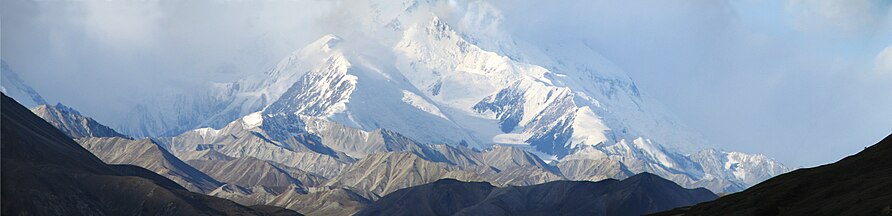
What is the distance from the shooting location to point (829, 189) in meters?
182

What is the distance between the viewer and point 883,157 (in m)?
197

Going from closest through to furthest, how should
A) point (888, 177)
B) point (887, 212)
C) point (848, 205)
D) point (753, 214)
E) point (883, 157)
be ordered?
point (887, 212) < point (848, 205) < point (888, 177) < point (753, 214) < point (883, 157)

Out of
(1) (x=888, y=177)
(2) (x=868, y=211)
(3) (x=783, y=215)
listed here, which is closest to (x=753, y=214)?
(3) (x=783, y=215)

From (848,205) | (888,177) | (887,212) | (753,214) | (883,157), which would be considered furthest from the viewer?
(883,157)

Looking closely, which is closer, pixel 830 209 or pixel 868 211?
pixel 868 211

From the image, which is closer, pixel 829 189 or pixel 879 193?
pixel 879 193

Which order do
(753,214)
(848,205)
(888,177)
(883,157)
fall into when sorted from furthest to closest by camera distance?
(883,157), (753,214), (888,177), (848,205)

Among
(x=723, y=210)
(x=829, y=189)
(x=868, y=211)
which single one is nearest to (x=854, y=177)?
(x=829, y=189)

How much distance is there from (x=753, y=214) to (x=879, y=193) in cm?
2694

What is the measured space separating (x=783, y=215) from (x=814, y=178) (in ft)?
69.7

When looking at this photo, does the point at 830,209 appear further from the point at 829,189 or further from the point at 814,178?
the point at 814,178

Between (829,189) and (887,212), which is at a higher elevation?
(829,189)

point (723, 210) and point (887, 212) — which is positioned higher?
point (723, 210)

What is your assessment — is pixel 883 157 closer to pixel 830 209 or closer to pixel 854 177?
pixel 854 177
